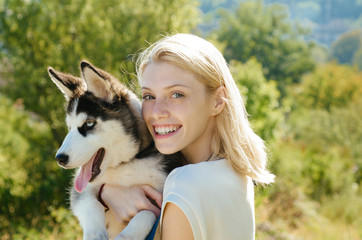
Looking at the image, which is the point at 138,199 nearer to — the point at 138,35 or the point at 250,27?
the point at 138,35

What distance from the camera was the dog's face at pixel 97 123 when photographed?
2.36m

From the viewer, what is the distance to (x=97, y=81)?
246cm

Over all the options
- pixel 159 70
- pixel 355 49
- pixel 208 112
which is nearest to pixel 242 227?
→ pixel 208 112

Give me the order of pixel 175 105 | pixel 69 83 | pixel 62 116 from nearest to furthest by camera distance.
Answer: pixel 175 105, pixel 69 83, pixel 62 116

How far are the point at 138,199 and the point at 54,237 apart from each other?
4045 millimetres

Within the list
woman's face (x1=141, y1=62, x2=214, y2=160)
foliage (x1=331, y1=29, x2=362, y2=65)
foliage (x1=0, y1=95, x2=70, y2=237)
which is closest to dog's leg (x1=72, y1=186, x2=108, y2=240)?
woman's face (x1=141, y1=62, x2=214, y2=160)

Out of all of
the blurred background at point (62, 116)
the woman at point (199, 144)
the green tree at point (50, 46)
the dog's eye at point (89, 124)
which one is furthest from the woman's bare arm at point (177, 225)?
the green tree at point (50, 46)

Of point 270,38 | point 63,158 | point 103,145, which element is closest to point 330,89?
point 270,38

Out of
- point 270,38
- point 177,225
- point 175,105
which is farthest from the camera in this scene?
point 270,38

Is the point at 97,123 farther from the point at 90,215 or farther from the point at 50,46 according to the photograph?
the point at 50,46

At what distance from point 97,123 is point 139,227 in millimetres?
715

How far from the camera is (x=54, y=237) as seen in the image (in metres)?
5.81

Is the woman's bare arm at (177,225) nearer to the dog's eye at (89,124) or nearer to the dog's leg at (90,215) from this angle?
the dog's leg at (90,215)

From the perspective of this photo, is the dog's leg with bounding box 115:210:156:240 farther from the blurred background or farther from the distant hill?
the distant hill
